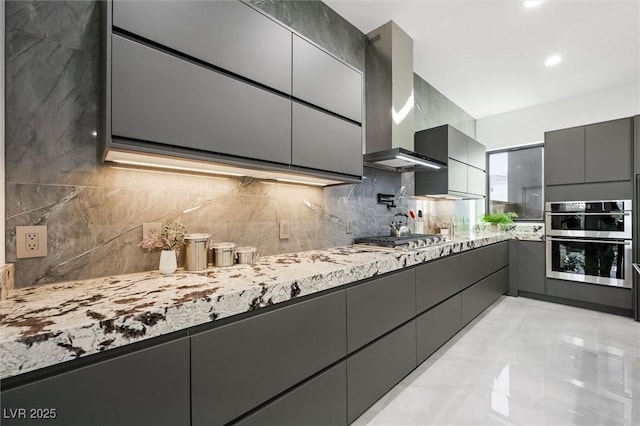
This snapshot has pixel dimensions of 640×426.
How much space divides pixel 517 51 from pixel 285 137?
122 inches

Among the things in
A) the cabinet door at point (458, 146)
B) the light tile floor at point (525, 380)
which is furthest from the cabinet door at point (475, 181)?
the light tile floor at point (525, 380)

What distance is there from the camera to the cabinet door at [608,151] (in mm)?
3035

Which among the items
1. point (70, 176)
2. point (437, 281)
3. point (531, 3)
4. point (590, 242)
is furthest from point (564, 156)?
point (70, 176)

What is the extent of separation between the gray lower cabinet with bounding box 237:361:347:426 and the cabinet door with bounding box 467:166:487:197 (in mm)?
3173

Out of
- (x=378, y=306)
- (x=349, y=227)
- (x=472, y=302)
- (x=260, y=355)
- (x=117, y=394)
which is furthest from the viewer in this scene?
(x=472, y=302)

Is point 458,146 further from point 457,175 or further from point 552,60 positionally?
point 552,60

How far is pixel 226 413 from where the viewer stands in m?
0.93

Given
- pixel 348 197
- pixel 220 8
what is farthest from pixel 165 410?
pixel 348 197

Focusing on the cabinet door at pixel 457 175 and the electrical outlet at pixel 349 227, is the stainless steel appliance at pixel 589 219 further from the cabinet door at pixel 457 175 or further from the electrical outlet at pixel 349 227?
the electrical outlet at pixel 349 227

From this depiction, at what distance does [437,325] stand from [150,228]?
2.11 meters

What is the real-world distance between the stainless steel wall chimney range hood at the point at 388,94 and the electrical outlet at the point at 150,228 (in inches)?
68.7

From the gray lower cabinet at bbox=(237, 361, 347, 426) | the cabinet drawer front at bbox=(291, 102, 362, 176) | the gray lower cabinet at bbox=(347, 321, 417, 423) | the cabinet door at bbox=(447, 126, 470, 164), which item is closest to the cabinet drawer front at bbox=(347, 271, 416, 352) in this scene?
the gray lower cabinet at bbox=(347, 321, 417, 423)

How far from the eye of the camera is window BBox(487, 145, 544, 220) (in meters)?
4.57

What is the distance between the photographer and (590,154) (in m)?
3.27
